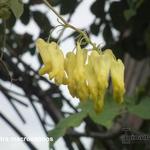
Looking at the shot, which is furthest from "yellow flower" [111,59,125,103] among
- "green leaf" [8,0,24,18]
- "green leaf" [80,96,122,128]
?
"green leaf" [80,96,122,128]

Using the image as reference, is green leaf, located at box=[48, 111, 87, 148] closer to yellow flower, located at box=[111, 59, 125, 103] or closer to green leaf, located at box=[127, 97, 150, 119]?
green leaf, located at box=[127, 97, 150, 119]

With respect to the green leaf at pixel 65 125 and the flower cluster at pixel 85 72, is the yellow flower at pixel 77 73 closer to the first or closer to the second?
the flower cluster at pixel 85 72

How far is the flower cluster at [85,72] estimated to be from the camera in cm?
95

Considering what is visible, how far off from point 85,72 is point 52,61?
64 mm

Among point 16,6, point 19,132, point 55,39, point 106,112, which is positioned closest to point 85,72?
point 16,6

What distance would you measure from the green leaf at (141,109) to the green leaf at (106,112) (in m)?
0.04

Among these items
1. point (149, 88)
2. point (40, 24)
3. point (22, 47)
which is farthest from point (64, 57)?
point (149, 88)

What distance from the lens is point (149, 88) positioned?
2.52m

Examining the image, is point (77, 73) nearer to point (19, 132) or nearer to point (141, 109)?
point (141, 109)

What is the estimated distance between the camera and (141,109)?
59.7 inches

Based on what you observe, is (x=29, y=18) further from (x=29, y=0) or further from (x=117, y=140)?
(x=117, y=140)

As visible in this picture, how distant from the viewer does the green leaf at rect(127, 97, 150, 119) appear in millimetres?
1489

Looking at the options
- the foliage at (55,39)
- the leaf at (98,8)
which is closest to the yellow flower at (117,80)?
the foliage at (55,39)

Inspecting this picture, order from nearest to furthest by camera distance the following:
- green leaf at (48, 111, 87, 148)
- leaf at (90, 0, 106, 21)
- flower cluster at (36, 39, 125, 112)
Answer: flower cluster at (36, 39, 125, 112)
green leaf at (48, 111, 87, 148)
leaf at (90, 0, 106, 21)
